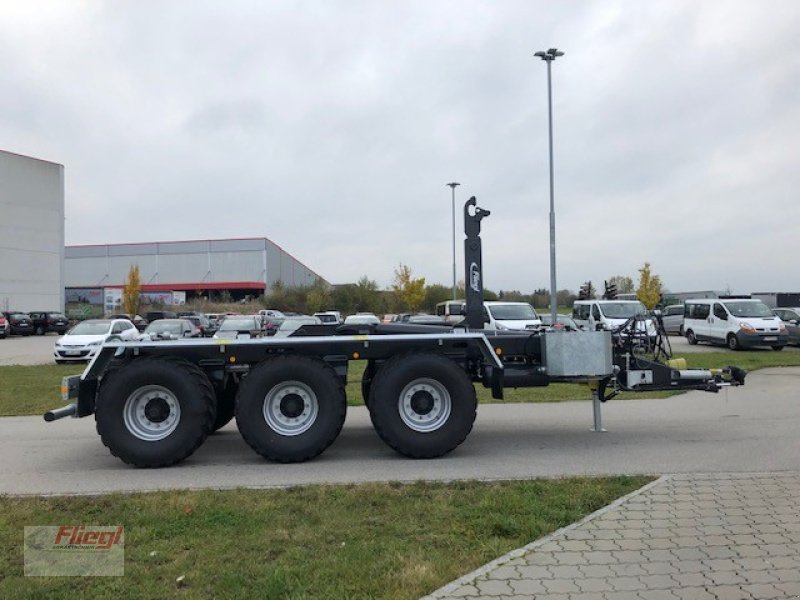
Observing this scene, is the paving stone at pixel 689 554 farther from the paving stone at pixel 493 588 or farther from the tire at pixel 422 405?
the tire at pixel 422 405

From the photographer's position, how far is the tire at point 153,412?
7391 millimetres

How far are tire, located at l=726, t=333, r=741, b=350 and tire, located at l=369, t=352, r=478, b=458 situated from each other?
19323 millimetres

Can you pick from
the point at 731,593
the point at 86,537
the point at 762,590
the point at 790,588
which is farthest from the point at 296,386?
the point at 790,588

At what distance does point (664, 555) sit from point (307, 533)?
2.45 m

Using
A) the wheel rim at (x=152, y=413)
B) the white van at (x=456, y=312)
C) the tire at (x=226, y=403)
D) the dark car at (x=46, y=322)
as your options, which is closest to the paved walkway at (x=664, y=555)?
the white van at (x=456, y=312)

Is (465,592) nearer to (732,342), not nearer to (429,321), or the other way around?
(429,321)

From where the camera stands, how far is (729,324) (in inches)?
949

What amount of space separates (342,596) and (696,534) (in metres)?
2.61

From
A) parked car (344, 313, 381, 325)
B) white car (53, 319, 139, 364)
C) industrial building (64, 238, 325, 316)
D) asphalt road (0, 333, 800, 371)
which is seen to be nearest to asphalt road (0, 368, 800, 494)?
parked car (344, 313, 381, 325)

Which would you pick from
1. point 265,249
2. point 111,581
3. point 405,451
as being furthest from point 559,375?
point 265,249

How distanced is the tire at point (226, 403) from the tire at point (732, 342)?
19901 millimetres

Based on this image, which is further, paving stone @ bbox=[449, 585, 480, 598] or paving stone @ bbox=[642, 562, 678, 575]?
paving stone @ bbox=[642, 562, 678, 575]

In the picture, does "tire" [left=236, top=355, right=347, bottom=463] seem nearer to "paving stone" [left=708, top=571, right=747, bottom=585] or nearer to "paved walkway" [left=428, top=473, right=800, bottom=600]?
"paved walkway" [left=428, top=473, right=800, bottom=600]

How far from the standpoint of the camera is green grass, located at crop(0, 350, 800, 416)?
12148 millimetres
